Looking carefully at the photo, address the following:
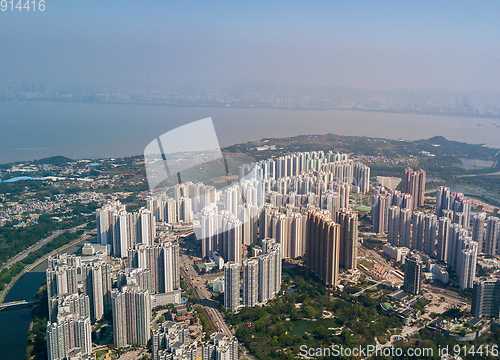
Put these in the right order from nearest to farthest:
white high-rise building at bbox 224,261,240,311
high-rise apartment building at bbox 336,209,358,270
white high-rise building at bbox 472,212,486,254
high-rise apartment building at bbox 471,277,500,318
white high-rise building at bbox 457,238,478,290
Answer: high-rise apartment building at bbox 471,277,500,318 < white high-rise building at bbox 224,261,240,311 < white high-rise building at bbox 457,238,478,290 < high-rise apartment building at bbox 336,209,358,270 < white high-rise building at bbox 472,212,486,254

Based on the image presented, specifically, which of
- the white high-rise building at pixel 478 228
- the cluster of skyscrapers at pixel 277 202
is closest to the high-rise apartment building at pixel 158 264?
the cluster of skyscrapers at pixel 277 202

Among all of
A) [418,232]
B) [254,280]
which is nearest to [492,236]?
[418,232]

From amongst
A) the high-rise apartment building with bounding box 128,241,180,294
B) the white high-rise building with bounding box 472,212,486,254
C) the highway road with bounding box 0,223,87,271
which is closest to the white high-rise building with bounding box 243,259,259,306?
the high-rise apartment building with bounding box 128,241,180,294

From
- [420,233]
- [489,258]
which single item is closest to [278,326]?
[420,233]

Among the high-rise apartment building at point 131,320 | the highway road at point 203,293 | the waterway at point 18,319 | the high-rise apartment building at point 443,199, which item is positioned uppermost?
the high-rise apartment building at point 443,199

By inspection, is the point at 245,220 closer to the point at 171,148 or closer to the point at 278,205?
the point at 278,205

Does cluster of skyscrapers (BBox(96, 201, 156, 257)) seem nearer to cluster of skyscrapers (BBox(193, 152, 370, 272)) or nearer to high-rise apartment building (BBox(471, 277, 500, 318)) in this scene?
cluster of skyscrapers (BBox(193, 152, 370, 272))

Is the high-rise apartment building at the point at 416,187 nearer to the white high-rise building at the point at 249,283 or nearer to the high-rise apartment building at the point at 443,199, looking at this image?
the high-rise apartment building at the point at 443,199

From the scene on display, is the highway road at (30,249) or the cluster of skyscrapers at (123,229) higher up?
the cluster of skyscrapers at (123,229)

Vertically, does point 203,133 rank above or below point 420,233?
above
